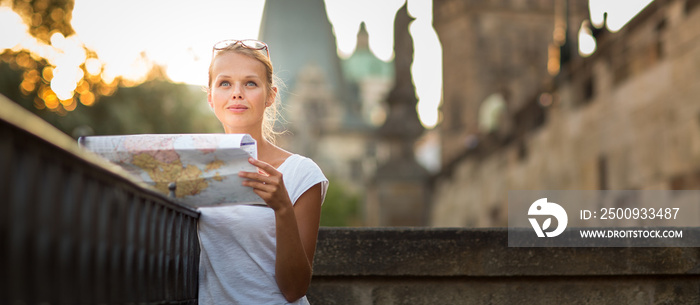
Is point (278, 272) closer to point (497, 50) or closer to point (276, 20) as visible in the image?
point (497, 50)

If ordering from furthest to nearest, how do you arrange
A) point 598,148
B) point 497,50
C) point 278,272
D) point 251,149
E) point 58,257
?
point 497,50
point 598,148
point 278,272
point 251,149
point 58,257

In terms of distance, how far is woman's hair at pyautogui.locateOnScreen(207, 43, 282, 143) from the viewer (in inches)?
108

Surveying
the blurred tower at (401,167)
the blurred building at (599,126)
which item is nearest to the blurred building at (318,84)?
the blurred tower at (401,167)

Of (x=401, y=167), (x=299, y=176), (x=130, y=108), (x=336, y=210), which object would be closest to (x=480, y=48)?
(x=401, y=167)

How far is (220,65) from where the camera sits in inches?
108

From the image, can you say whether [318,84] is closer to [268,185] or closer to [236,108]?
[236,108]

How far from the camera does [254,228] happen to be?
2.56m

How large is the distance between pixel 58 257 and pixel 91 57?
19.5m

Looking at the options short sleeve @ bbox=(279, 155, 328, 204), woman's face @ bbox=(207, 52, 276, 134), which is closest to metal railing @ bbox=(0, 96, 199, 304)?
short sleeve @ bbox=(279, 155, 328, 204)

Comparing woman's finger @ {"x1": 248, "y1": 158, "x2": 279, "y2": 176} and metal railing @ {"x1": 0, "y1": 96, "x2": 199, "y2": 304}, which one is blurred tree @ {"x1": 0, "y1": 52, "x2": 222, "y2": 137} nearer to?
woman's finger @ {"x1": 248, "y1": 158, "x2": 279, "y2": 176}

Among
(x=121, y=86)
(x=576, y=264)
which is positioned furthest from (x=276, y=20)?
(x=576, y=264)

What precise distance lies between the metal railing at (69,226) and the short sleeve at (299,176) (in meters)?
0.41

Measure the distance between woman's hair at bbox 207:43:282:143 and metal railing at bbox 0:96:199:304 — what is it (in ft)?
2.19

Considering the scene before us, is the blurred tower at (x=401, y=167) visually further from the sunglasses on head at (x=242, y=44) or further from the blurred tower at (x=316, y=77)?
the blurred tower at (x=316, y=77)
